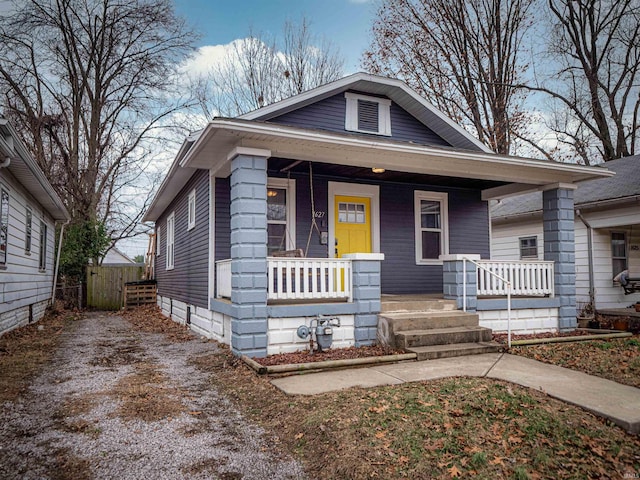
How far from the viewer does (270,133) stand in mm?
6250

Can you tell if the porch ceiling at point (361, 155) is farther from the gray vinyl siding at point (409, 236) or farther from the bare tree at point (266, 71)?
the bare tree at point (266, 71)

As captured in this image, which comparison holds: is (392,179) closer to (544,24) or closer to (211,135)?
(211,135)

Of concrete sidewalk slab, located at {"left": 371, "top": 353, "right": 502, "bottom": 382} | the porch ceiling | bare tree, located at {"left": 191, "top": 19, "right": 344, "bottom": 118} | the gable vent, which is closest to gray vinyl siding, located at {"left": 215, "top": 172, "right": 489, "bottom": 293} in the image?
the gable vent

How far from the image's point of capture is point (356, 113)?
9633 millimetres

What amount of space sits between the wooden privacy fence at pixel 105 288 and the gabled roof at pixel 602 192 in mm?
13852

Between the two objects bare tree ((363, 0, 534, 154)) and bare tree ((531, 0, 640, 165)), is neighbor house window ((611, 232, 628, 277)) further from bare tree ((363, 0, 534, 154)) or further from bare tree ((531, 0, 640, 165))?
bare tree ((531, 0, 640, 165))

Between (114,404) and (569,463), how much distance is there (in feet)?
13.4

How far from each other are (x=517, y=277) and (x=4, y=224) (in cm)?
962

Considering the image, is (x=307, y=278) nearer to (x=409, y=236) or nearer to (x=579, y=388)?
(x=579, y=388)

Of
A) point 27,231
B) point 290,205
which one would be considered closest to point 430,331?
point 290,205

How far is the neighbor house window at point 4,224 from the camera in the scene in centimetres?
814

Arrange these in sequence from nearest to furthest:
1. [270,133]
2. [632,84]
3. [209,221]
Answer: [270,133]
[209,221]
[632,84]

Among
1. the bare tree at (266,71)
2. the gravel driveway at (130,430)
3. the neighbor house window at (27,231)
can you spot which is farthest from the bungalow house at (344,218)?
the bare tree at (266,71)

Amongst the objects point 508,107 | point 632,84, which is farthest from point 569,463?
point 632,84
